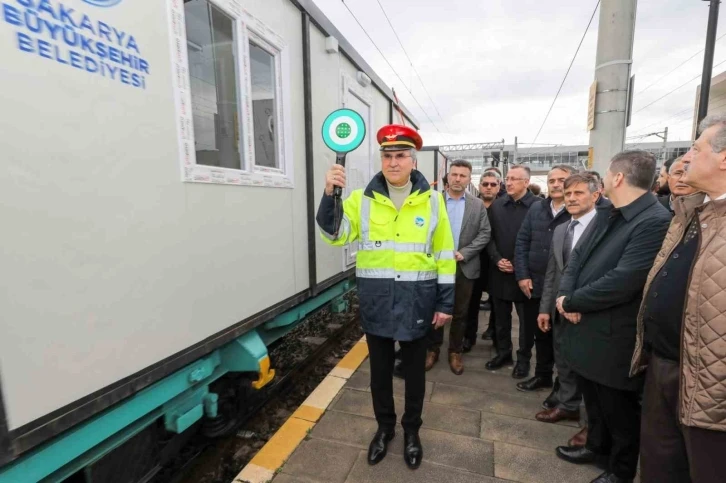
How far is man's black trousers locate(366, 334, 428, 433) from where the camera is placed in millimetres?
2429

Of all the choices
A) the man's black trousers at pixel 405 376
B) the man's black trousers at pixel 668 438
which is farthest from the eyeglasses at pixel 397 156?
the man's black trousers at pixel 668 438

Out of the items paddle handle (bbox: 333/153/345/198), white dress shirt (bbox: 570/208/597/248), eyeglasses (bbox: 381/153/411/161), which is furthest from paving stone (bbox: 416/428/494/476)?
eyeglasses (bbox: 381/153/411/161)

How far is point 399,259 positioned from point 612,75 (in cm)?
438

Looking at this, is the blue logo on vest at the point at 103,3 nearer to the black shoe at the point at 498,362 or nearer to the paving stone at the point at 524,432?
the paving stone at the point at 524,432

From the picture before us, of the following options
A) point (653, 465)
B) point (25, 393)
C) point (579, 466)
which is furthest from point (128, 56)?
point (579, 466)

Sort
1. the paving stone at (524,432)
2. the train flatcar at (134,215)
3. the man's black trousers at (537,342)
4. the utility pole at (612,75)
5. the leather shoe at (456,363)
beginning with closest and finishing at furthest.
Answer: the train flatcar at (134,215), the paving stone at (524,432), the man's black trousers at (537,342), the leather shoe at (456,363), the utility pole at (612,75)

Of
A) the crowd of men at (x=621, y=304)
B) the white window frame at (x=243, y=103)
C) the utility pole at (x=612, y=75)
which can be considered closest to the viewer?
the crowd of men at (x=621, y=304)

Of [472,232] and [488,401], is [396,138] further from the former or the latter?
[488,401]

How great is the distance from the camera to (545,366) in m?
3.39

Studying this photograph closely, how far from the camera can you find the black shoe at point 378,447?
242cm

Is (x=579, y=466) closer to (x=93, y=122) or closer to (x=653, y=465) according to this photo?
(x=653, y=465)

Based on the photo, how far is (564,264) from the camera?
9.43ft

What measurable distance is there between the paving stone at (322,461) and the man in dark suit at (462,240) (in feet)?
4.74

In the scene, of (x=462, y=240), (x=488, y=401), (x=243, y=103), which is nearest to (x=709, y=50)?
(x=462, y=240)
